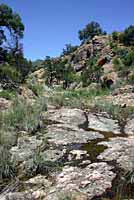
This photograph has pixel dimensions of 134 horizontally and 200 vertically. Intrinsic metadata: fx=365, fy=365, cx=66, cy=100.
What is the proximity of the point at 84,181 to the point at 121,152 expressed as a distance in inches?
74.7

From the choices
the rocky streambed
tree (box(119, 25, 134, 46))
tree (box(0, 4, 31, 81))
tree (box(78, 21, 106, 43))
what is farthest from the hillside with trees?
tree (box(78, 21, 106, 43))

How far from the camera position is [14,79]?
25.1 meters

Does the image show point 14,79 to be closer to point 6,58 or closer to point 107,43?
point 6,58

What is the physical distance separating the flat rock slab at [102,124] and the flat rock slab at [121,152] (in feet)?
5.49

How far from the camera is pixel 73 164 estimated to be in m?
7.51

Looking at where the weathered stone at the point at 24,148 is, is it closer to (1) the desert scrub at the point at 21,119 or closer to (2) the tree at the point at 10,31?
(1) the desert scrub at the point at 21,119

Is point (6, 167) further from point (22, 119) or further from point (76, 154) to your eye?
point (22, 119)

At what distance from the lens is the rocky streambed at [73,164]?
20.0 feet

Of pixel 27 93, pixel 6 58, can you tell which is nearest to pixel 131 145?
pixel 27 93

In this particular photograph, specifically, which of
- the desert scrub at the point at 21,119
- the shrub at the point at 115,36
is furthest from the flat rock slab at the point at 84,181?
the shrub at the point at 115,36

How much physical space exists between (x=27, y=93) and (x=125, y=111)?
772cm

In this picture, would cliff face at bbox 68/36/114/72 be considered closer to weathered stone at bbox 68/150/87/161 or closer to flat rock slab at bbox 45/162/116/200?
weathered stone at bbox 68/150/87/161

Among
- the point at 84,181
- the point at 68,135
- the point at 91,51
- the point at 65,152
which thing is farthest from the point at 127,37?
the point at 84,181

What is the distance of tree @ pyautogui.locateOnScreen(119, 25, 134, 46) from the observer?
6175cm
